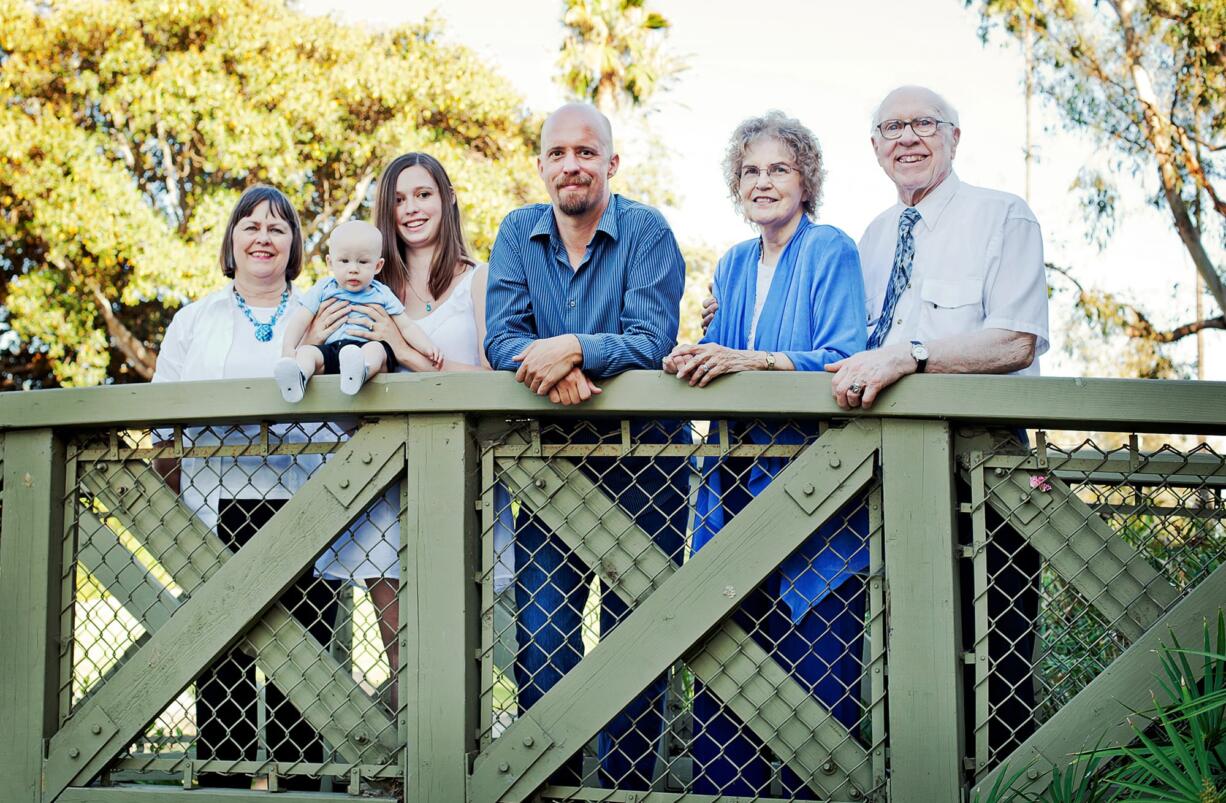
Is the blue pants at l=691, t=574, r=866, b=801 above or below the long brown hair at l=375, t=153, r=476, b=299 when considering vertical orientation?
below

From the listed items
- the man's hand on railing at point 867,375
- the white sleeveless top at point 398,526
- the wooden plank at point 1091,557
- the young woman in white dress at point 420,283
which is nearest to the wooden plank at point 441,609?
the white sleeveless top at point 398,526

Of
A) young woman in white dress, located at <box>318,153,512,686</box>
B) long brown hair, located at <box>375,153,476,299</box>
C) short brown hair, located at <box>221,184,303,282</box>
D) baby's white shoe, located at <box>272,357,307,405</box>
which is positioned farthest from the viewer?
short brown hair, located at <box>221,184,303,282</box>

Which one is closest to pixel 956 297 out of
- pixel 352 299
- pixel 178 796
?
pixel 352 299

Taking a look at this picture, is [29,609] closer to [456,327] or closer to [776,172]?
[456,327]

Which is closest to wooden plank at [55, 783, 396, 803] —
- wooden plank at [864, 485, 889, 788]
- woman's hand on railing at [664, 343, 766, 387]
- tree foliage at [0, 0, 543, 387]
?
wooden plank at [864, 485, 889, 788]

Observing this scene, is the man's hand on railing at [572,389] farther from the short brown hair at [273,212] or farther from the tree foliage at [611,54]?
the tree foliage at [611,54]

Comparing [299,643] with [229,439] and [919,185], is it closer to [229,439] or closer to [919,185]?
[229,439]

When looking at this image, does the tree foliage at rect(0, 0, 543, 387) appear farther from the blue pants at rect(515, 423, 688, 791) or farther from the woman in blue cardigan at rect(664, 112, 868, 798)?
the blue pants at rect(515, 423, 688, 791)

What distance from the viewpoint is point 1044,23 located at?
1634cm

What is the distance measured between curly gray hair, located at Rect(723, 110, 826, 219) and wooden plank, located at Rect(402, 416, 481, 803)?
1.24 m

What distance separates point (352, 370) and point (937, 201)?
1.81 metres

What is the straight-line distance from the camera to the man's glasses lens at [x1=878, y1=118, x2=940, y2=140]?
3670 mm

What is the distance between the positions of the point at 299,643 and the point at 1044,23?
1572 centimetres

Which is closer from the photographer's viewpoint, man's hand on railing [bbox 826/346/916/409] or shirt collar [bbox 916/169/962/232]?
man's hand on railing [bbox 826/346/916/409]
